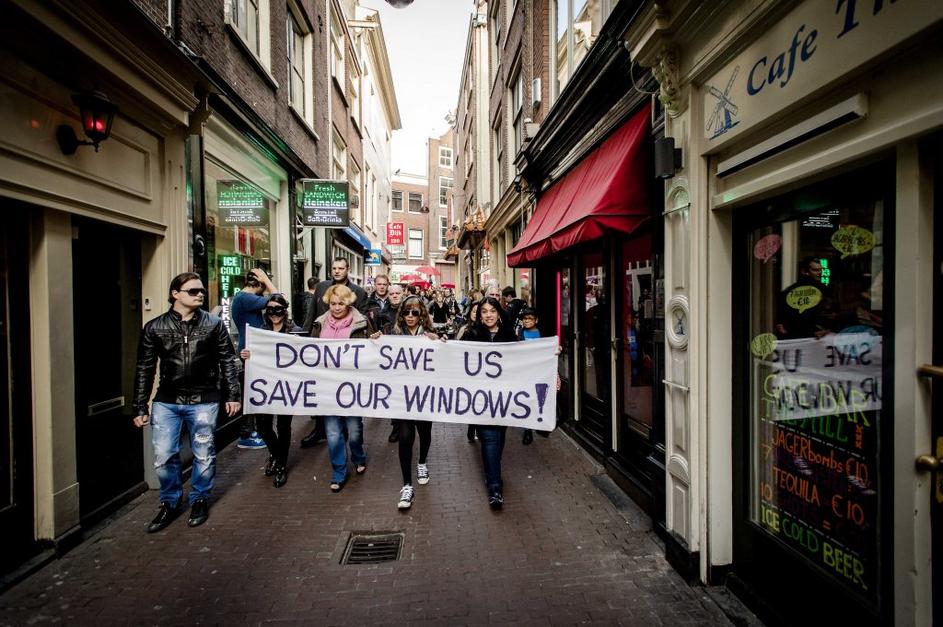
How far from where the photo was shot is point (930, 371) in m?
1.92

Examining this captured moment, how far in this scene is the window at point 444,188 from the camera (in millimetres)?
42312

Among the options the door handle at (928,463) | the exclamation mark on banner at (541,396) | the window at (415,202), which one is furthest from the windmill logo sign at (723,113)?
the window at (415,202)

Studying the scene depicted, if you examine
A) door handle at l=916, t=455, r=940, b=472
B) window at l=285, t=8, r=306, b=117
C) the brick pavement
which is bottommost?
the brick pavement

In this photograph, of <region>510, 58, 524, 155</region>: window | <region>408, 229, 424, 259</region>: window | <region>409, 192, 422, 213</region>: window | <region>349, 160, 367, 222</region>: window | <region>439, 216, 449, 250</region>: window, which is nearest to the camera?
<region>510, 58, 524, 155</region>: window

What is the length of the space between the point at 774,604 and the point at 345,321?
12.8 ft

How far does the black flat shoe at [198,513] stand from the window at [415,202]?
134 ft

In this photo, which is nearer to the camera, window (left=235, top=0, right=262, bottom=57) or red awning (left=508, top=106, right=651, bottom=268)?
red awning (left=508, top=106, right=651, bottom=268)

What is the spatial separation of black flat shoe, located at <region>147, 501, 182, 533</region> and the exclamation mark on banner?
3.17m

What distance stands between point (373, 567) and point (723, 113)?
3713mm

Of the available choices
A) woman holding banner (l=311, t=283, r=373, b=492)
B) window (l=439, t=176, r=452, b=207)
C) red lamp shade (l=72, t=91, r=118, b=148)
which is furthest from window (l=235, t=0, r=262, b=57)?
window (l=439, t=176, r=452, b=207)

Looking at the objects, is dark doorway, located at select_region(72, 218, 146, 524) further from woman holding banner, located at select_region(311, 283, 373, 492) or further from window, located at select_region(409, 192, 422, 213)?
window, located at select_region(409, 192, 422, 213)

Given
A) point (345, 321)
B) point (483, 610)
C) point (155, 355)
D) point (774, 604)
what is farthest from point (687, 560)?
point (155, 355)

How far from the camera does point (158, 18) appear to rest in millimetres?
5191

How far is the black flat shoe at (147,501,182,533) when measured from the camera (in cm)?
398
